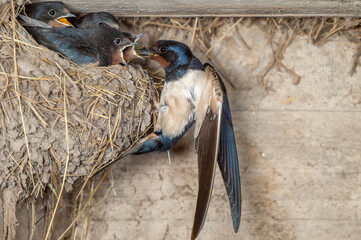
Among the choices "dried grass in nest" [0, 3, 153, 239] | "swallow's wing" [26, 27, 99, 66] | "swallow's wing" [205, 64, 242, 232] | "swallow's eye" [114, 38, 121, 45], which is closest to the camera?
"dried grass in nest" [0, 3, 153, 239]

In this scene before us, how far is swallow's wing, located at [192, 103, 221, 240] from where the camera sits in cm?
166

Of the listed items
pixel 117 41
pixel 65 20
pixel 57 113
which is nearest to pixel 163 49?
pixel 117 41

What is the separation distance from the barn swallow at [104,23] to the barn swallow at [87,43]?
0.03 metres

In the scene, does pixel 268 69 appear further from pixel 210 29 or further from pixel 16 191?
pixel 16 191

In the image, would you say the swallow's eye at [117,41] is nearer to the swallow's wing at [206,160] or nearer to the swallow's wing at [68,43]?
the swallow's wing at [68,43]

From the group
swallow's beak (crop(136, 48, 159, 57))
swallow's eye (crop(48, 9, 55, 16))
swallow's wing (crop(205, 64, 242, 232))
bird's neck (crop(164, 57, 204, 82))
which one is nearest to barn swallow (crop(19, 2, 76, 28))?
swallow's eye (crop(48, 9, 55, 16))

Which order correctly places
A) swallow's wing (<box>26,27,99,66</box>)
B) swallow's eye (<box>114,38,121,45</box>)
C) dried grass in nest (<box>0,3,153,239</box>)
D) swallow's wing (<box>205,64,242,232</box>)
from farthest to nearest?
swallow's eye (<box>114,38,121,45</box>)
swallow's wing (<box>26,27,99,66</box>)
swallow's wing (<box>205,64,242,232</box>)
dried grass in nest (<box>0,3,153,239</box>)

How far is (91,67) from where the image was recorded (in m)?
1.83

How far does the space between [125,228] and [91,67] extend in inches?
30.0

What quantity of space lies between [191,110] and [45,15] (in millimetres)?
704

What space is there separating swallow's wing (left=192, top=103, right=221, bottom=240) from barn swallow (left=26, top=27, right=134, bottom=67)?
18.0 inches

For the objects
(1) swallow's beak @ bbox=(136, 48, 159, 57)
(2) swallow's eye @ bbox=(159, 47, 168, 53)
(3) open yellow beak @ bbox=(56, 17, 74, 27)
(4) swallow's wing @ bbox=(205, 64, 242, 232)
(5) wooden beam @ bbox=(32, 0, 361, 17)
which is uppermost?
(5) wooden beam @ bbox=(32, 0, 361, 17)

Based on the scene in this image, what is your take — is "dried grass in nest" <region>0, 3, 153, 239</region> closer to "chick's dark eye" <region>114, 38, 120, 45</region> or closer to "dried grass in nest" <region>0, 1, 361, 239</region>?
"dried grass in nest" <region>0, 1, 361, 239</region>

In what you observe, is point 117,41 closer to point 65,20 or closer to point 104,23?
point 104,23
